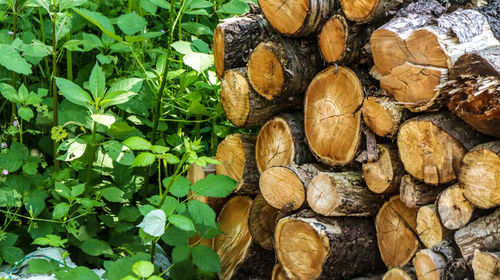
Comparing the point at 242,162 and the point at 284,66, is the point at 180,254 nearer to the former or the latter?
the point at 242,162

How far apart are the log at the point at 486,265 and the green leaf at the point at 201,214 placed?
932 millimetres

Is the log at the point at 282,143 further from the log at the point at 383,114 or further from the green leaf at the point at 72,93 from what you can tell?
the green leaf at the point at 72,93

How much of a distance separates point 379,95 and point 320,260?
0.57 m

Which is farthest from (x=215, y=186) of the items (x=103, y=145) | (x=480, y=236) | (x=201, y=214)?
(x=480, y=236)

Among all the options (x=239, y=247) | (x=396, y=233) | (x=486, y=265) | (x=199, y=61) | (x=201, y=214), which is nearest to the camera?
(x=486, y=265)

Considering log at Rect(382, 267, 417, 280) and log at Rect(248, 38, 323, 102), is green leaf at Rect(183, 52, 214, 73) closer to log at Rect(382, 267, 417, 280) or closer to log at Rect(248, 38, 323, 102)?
log at Rect(248, 38, 323, 102)

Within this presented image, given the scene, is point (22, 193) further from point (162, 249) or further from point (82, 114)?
point (162, 249)

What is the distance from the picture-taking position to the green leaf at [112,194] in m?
2.56

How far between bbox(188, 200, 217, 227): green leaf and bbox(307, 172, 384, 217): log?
1.21 ft

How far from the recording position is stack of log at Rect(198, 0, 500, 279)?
67.2 inches

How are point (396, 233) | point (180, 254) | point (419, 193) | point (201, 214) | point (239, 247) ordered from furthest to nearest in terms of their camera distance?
point (239, 247) < point (180, 254) < point (201, 214) < point (396, 233) < point (419, 193)

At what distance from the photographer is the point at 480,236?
1673 millimetres

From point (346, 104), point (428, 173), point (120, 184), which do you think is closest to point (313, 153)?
point (346, 104)

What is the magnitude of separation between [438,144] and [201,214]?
890mm
